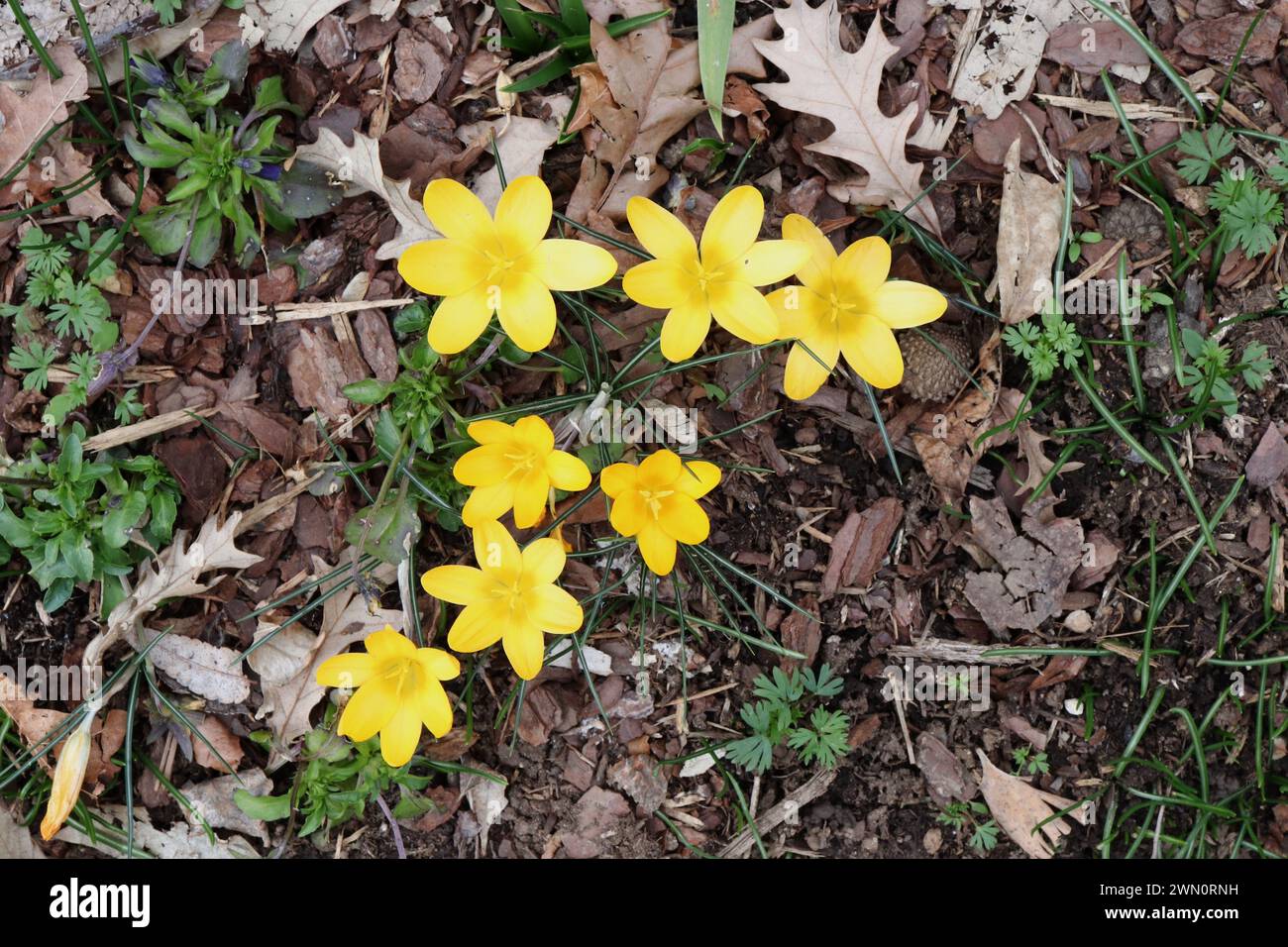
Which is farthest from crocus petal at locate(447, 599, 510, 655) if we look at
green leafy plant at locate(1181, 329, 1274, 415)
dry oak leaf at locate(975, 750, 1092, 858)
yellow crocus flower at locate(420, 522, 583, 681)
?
green leafy plant at locate(1181, 329, 1274, 415)

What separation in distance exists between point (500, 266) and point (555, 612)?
2.94 ft

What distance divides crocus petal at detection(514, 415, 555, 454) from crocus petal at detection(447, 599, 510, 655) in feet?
1.44

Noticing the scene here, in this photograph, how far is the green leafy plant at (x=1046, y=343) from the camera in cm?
276

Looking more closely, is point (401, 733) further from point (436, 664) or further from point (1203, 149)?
point (1203, 149)

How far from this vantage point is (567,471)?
2.26m

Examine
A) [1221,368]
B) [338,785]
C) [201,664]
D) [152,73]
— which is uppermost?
[152,73]

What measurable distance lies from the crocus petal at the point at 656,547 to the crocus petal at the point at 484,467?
15.2 inches

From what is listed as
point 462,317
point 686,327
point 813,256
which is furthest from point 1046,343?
point 462,317

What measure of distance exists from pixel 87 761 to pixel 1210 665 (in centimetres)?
354

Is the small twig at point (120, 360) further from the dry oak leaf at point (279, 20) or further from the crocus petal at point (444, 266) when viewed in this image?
the crocus petal at point (444, 266)

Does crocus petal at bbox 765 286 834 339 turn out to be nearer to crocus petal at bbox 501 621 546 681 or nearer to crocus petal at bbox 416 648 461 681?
crocus petal at bbox 501 621 546 681

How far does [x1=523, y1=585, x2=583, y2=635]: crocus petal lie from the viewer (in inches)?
93.3
